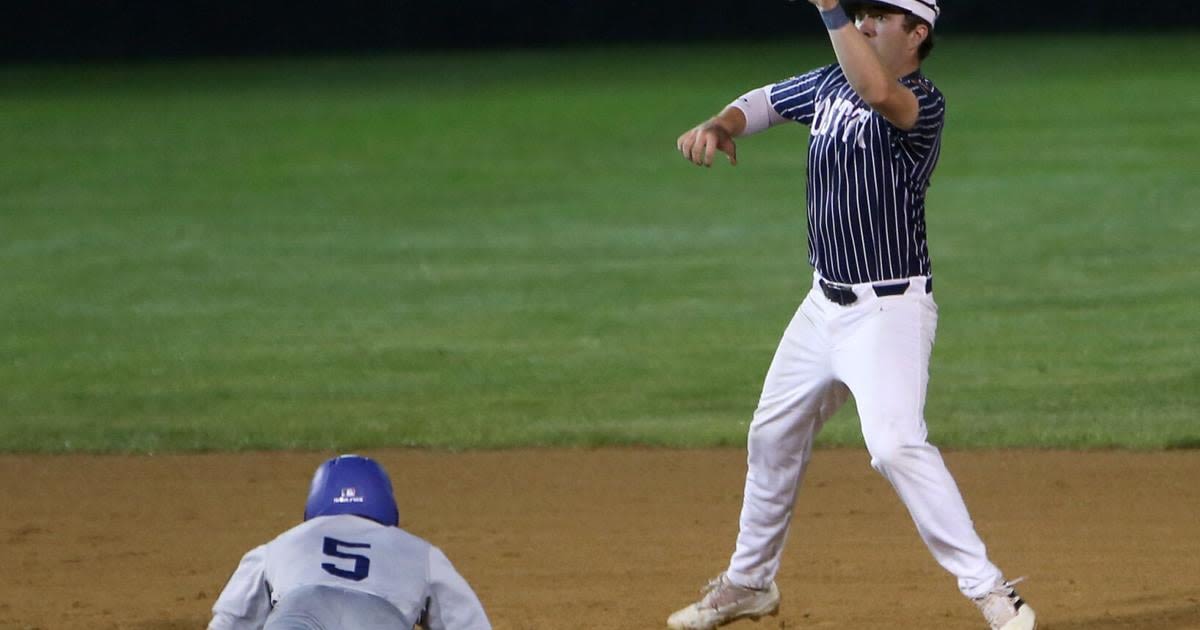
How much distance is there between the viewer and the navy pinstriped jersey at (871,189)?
4.91m

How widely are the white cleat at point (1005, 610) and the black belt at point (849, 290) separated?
864mm

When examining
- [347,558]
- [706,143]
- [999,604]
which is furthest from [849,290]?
[347,558]

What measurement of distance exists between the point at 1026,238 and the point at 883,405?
1019 cm

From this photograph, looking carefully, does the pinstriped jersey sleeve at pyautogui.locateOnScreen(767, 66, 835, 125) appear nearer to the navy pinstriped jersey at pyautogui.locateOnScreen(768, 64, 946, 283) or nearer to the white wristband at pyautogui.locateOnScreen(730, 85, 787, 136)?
the white wristband at pyautogui.locateOnScreen(730, 85, 787, 136)

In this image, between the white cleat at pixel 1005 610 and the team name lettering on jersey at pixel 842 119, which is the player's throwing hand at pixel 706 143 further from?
the white cleat at pixel 1005 610

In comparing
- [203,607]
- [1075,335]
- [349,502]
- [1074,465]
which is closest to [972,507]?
A: [1074,465]

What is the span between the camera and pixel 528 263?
45.9 ft

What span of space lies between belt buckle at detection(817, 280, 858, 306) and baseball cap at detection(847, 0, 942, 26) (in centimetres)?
78

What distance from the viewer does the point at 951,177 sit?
1808cm

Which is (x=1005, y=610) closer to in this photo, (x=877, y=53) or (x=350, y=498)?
(x=877, y=53)

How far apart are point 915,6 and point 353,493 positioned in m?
2.09

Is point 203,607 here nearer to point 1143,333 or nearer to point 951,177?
point 1143,333

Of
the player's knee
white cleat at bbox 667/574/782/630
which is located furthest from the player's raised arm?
white cleat at bbox 667/574/782/630

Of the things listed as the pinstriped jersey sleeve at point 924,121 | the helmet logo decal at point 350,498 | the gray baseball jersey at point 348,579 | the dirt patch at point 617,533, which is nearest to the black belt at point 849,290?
the pinstriped jersey sleeve at point 924,121
